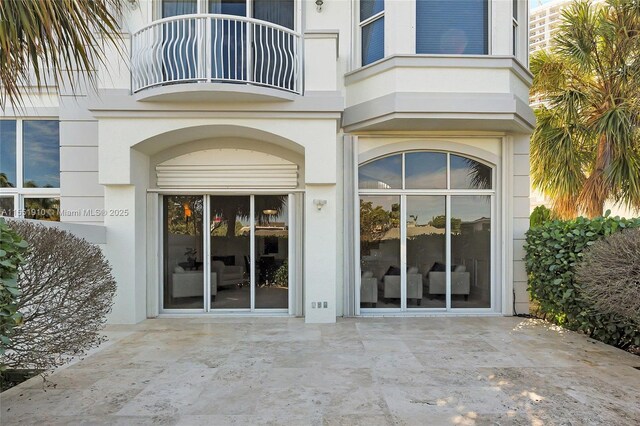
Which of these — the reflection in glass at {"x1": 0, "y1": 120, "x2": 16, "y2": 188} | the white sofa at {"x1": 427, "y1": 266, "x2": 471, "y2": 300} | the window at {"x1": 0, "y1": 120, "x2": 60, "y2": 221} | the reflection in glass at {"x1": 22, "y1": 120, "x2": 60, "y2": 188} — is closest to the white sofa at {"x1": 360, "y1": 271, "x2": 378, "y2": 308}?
the white sofa at {"x1": 427, "y1": 266, "x2": 471, "y2": 300}

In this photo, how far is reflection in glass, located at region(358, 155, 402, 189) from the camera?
7465mm

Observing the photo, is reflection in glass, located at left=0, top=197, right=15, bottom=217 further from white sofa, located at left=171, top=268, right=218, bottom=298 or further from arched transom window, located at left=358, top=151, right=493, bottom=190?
arched transom window, located at left=358, top=151, right=493, bottom=190

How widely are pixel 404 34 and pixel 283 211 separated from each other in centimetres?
419

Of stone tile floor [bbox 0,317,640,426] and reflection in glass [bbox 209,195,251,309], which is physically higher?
reflection in glass [bbox 209,195,251,309]

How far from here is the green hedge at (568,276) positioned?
218 inches

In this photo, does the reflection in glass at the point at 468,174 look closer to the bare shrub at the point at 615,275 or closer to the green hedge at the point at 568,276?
the green hedge at the point at 568,276

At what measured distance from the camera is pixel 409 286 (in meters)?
7.44

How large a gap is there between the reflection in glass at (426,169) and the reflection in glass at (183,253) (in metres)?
4.53

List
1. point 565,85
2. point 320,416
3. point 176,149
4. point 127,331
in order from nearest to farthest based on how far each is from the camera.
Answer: point 320,416, point 127,331, point 176,149, point 565,85

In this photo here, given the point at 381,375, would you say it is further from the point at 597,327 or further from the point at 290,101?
the point at 290,101

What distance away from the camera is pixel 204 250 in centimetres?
746

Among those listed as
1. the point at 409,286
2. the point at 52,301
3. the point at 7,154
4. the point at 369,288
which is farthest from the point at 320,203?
the point at 7,154

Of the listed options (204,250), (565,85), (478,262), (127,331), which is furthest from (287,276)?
(565,85)

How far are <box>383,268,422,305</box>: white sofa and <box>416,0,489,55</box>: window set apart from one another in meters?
4.46
